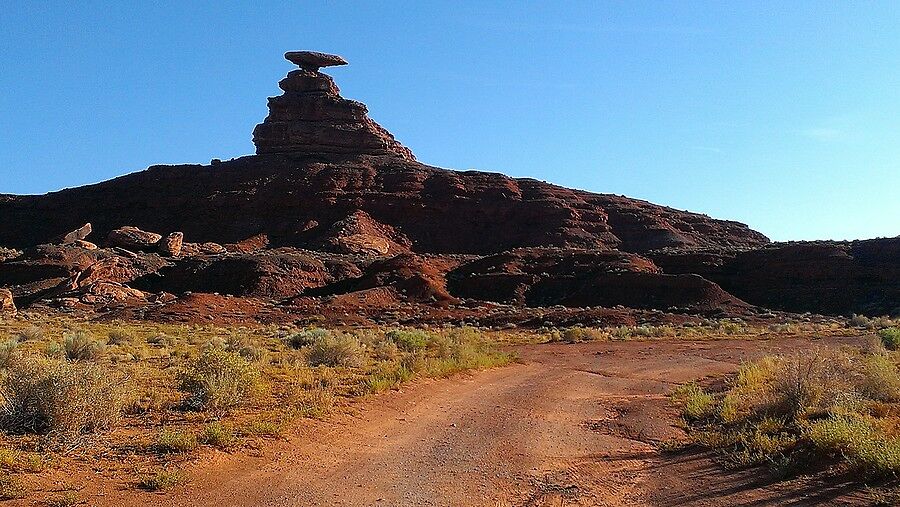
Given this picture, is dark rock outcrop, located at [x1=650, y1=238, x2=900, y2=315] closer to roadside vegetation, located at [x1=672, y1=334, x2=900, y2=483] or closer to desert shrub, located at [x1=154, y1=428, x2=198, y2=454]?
roadside vegetation, located at [x1=672, y1=334, x2=900, y2=483]

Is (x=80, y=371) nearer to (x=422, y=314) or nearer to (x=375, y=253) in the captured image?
(x=422, y=314)

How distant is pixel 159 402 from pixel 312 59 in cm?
8524

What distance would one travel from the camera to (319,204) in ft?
→ 232

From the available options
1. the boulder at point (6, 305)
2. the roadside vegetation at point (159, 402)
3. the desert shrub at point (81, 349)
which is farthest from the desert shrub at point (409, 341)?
the boulder at point (6, 305)

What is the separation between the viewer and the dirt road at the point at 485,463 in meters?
6.50

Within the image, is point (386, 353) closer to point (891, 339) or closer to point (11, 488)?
point (11, 488)

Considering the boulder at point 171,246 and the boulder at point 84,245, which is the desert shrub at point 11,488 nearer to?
the boulder at point 171,246

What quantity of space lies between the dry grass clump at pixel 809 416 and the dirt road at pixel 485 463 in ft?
1.66

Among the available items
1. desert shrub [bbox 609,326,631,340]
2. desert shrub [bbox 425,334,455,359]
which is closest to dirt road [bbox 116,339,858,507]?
desert shrub [bbox 425,334,455,359]

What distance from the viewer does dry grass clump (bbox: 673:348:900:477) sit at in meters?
7.30

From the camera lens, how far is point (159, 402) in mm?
10555

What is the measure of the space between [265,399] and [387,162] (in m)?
71.5

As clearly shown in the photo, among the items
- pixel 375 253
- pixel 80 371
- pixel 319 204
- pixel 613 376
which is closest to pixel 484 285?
pixel 375 253


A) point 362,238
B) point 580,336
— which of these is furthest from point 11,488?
point 362,238
